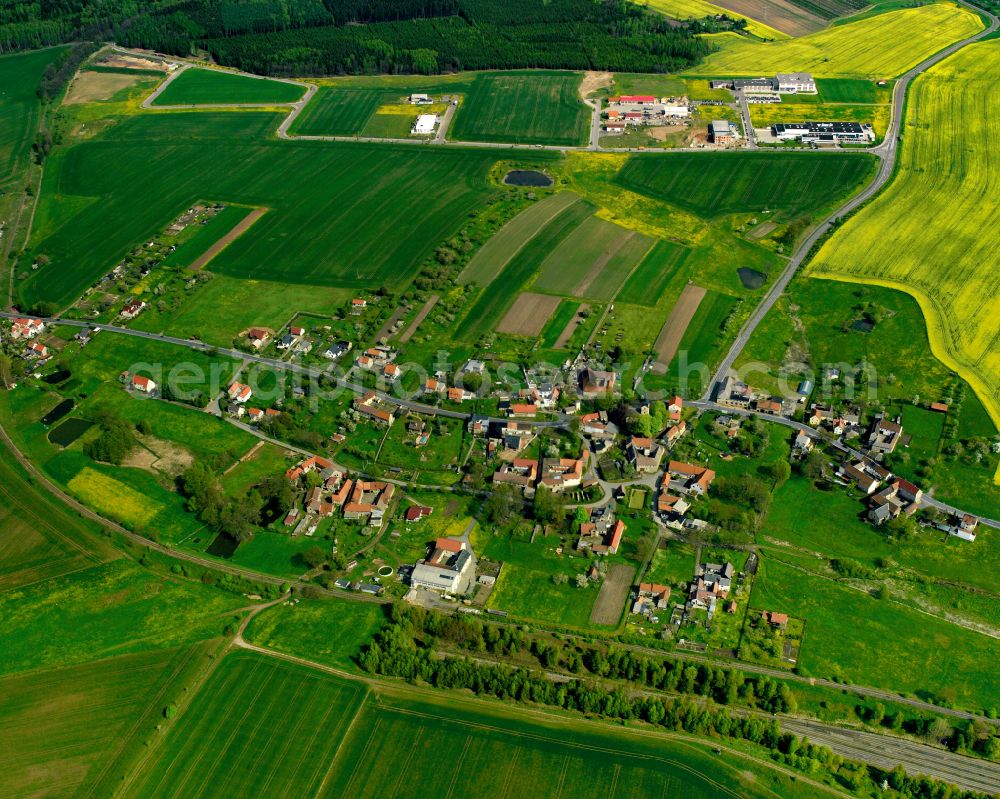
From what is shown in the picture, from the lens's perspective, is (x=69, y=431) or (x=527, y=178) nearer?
(x=69, y=431)

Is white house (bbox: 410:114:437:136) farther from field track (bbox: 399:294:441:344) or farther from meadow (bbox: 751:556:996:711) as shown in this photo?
meadow (bbox: 751:556:996:711)

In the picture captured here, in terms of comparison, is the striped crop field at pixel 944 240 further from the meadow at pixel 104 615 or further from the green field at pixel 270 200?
the meadow at pixel 104 615

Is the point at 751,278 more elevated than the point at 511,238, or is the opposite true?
the point at 511,238

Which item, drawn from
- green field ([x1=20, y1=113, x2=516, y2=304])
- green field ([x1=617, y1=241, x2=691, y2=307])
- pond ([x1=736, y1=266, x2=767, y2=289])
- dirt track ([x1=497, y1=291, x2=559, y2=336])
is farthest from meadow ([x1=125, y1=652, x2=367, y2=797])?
pond ([x1=736, y1=266, x2=767, y2=289])

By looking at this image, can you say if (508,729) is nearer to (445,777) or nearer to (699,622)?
(445,777)

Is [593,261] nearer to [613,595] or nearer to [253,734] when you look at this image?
[613,595]

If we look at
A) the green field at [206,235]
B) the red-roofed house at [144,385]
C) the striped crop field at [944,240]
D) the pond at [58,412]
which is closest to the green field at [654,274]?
the striped crop field at [944,240]

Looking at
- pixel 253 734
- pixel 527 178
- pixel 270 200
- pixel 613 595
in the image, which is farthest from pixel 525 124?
pixel 253 734
